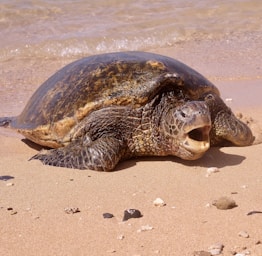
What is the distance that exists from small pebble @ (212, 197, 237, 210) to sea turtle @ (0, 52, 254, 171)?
96cm

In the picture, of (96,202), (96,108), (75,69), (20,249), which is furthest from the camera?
(75,69)

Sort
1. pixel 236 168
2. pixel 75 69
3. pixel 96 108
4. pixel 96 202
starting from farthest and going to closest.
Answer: pixel 75 69 → pixel 96 108 → pixel 236 168 → pixel 96 202

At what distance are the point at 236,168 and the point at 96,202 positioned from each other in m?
1.30

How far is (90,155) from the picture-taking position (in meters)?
4.80

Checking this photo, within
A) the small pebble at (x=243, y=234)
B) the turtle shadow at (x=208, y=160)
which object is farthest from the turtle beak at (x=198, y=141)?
the small pebble at (x=243, y=234)

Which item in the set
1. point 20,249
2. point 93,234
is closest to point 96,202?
point 93,234

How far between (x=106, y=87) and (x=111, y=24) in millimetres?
8190

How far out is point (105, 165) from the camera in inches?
186

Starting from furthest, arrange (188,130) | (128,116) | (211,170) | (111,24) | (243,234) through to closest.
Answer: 1. (111,24)
2. (128,116)
3. (188,130)
4. (211,170)
5. (243,234)

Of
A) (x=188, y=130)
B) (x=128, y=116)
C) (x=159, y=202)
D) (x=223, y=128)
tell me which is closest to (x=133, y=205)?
(x=159, y=202)

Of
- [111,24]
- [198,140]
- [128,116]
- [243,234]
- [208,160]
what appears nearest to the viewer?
[243,234]

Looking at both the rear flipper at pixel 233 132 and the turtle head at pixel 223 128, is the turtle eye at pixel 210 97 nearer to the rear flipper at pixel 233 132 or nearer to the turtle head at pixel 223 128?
the turtle head at pixel 223 128

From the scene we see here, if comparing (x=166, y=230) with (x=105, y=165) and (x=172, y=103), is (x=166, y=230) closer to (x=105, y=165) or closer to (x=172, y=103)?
(x=105, y=165)

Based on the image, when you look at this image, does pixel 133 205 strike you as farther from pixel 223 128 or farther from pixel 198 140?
pixel 223 128
